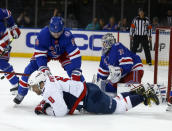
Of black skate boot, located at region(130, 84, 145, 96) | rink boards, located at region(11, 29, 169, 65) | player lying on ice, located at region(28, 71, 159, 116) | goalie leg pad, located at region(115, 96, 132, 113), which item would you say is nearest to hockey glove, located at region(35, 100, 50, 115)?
player lying on ice, located at region(28, 71, 159, 116)

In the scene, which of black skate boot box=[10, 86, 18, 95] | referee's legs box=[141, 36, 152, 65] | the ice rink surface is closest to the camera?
the ice rink surface

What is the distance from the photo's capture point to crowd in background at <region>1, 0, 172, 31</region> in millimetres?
10219

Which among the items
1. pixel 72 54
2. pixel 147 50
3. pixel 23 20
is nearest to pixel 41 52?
pixel 72 54

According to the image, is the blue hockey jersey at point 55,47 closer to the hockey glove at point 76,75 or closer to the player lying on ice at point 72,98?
the hockey glove at point 76,75

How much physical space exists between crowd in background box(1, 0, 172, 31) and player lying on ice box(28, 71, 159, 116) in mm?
5636

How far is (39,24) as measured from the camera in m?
11.1

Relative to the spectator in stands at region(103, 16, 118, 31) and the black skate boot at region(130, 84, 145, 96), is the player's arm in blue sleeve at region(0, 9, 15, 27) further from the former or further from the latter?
the spectator in stands at region(103, 16, 118, 31)

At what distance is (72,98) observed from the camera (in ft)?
14.1

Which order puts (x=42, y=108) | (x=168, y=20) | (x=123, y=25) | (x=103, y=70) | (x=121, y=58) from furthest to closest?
(x=123, y=25), (x=168, y=20), (x=103, y=70), (x=121, y=58), (x=42, y=108)

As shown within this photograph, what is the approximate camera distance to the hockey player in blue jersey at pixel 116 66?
5.06 meters

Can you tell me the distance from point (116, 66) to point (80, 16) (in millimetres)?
5783

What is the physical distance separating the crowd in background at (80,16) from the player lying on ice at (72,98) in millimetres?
5636

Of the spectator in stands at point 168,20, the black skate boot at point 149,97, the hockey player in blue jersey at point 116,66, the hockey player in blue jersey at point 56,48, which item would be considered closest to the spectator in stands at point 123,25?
the spectator in stands at point 168,20

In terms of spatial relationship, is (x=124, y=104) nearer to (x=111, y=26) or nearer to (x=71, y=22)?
(x=111, y=26)
